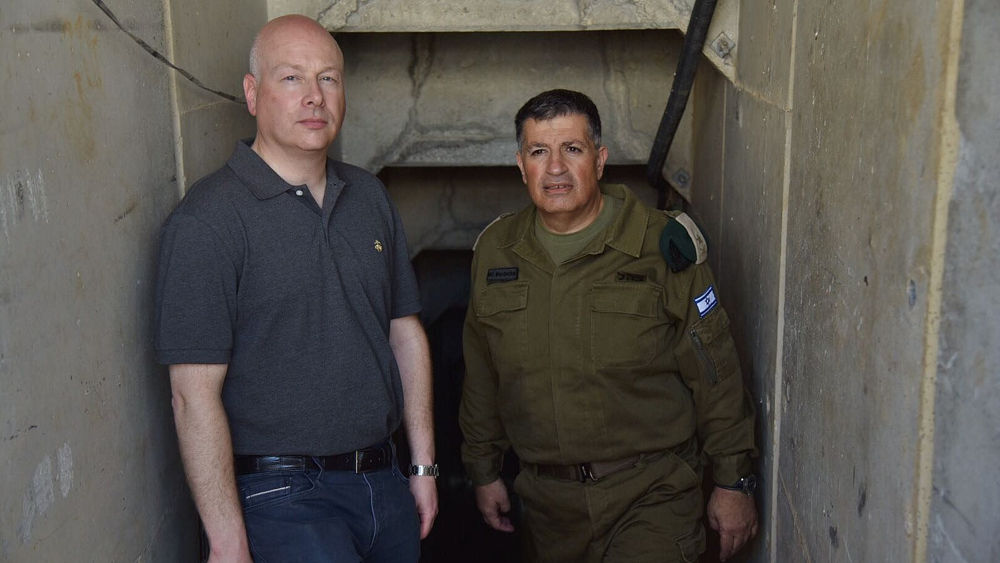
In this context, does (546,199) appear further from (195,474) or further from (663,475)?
(195,474)

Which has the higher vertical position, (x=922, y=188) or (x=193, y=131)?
(x=193, y=131)

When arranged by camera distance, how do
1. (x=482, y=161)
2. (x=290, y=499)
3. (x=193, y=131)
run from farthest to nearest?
1. (x=482, y=161)
2. (x=193, y=131)
3. (x=290, y=499)

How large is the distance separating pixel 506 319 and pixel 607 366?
0.99ft

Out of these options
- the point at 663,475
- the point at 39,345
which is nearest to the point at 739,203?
the point at 663,475

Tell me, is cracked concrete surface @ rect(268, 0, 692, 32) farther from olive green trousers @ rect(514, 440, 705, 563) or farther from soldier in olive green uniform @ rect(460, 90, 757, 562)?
→ olive green trousers @ rect(514, 440, 705, 563)

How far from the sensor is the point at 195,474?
1898 millimetres

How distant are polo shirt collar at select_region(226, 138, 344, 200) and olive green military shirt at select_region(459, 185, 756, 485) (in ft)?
2.60

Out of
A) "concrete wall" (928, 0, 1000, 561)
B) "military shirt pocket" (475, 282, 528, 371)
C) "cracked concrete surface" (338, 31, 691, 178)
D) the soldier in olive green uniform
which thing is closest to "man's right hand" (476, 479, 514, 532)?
the soldier in olive green uniform

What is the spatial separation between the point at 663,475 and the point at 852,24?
135 centimetres

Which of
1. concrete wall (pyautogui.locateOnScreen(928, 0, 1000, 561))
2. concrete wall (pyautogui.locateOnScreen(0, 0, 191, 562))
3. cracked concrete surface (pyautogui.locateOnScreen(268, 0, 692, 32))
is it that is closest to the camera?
concrete wall (pyautogui.locateOnScreen(928, 0, 1000, 561))

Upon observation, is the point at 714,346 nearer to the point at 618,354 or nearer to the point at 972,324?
the point at 618,354

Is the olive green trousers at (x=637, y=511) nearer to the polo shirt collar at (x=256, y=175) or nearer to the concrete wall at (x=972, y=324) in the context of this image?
the polo shirt collar at (x=256, y=175)

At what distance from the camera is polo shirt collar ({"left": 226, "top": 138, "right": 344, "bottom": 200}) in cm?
205

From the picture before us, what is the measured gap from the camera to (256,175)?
2.07 m
